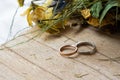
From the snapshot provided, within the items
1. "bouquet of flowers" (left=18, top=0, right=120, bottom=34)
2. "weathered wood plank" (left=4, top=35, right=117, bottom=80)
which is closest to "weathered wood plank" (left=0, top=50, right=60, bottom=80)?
"weathered wood plank" (left=4, top=35, right=117, bottom=80)

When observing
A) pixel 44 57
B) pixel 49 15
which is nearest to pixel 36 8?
pixel 49 15

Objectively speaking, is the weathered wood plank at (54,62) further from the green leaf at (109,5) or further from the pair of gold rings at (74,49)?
the green leaf at (109,5)

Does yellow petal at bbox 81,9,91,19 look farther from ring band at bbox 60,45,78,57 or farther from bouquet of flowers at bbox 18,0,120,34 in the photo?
ring band at bbox 60,45,78,57

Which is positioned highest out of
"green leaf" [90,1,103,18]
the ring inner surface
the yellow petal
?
"green leaf" [90,1,103,18]

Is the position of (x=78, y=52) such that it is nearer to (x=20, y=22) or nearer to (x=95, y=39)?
(x=95, y=39)

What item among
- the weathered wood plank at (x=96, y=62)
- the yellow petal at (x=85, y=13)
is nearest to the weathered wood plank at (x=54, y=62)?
the weathered wood plank at (x=96, y=62)

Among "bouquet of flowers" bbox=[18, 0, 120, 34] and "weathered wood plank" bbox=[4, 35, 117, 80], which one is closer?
"weathered wood plank" bbox=[4, 35, 117, 80]

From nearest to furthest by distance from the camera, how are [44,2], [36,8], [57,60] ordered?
[57,60] < [36,8] < [44,2]
